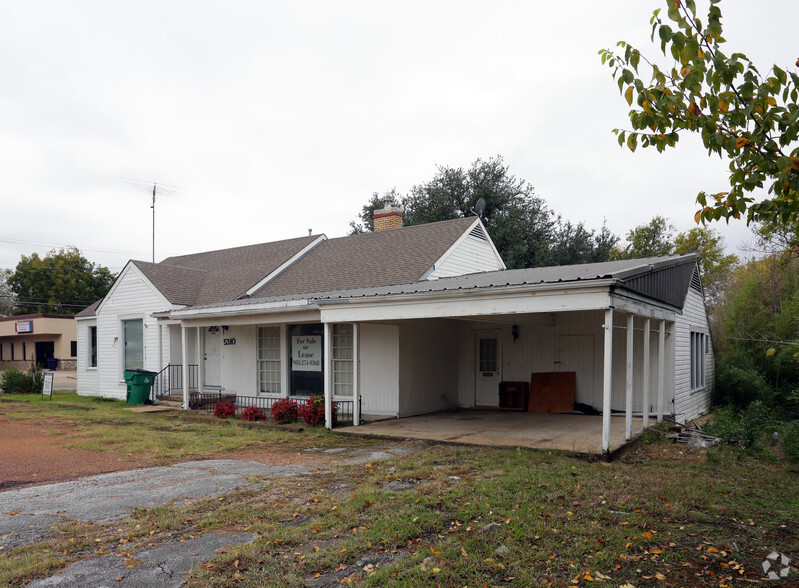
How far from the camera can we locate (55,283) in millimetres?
54094

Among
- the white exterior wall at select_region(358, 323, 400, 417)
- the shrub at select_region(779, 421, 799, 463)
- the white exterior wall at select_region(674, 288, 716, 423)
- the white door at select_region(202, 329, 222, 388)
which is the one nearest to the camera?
the shrub at select_region(779, 421, 799, 463)

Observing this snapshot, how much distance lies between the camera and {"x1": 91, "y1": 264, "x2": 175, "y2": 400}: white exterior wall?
18.7 metres

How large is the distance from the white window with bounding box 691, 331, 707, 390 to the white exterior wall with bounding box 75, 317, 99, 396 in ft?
62.6

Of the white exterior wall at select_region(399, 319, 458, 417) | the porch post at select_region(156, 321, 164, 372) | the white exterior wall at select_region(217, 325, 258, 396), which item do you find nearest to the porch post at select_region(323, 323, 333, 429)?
the white exterior wall at select_region(399, 319, 458, 417)

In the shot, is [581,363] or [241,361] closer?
[581,363]

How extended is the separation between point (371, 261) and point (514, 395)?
5.59 m

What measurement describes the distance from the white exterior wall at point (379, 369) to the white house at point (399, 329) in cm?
3

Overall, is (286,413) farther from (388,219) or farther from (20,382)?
(20,382)

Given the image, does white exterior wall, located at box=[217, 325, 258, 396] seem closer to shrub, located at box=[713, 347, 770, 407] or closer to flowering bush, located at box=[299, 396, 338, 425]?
flowering bush, located at box=[299, 396, 338, 425]

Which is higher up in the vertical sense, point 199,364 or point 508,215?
point 508,215

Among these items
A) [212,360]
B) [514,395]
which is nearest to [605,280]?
[514,395]

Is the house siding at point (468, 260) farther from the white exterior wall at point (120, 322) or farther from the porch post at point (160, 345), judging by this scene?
the porch post at point (160, 345)

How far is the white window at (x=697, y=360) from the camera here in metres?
16.0

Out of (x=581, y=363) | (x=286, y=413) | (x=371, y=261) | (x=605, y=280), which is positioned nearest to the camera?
(x=605, y=280)
